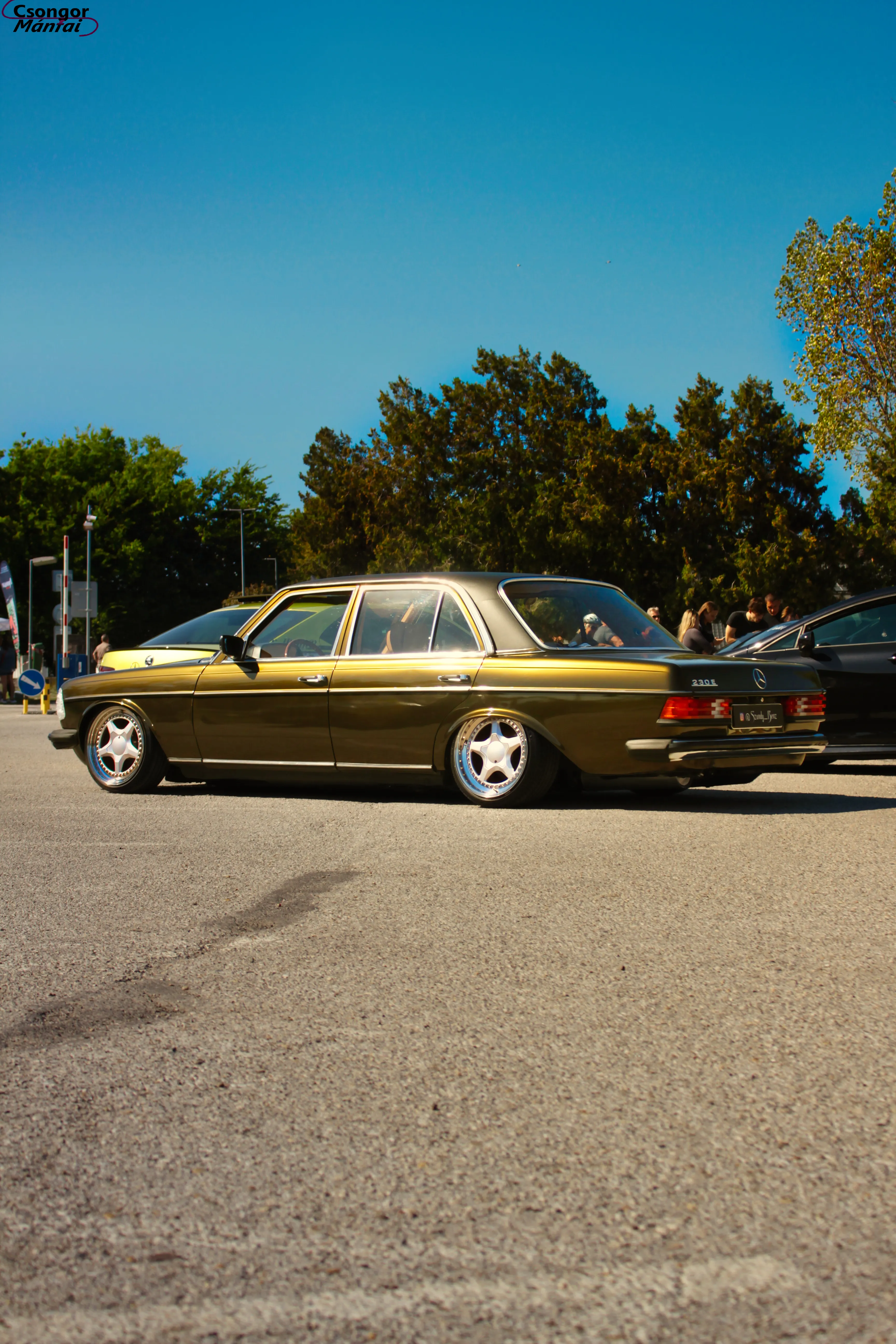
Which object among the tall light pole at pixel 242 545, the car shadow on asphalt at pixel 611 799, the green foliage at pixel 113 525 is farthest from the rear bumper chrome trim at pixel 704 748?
the tall light pole at pixel 242 545

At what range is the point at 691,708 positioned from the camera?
26.6 ft

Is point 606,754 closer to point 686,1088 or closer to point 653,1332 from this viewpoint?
point 686,1088

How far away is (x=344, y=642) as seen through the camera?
9.45m

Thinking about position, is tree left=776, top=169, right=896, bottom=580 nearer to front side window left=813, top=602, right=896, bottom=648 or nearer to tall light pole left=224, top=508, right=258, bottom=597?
front side window left=813, top=602, right=896, bottom=648

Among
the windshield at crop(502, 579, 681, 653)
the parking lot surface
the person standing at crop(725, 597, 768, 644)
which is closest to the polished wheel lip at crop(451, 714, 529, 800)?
the windshield at crop(502, 579, 681, 653)

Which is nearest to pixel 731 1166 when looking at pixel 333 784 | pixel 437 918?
pixel 437 918

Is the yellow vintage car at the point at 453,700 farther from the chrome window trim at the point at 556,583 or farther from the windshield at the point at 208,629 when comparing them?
the windshield at the point at 208,629

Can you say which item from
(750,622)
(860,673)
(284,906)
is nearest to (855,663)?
(860,673)

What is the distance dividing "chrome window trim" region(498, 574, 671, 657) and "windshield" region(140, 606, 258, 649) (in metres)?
6.23

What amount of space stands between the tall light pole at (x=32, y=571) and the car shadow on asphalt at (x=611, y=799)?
45.2m

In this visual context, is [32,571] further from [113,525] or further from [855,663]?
[855,663]

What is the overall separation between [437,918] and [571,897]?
2.30 feet

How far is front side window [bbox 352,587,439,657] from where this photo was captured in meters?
9.19

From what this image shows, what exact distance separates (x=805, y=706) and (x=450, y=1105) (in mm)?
6189
